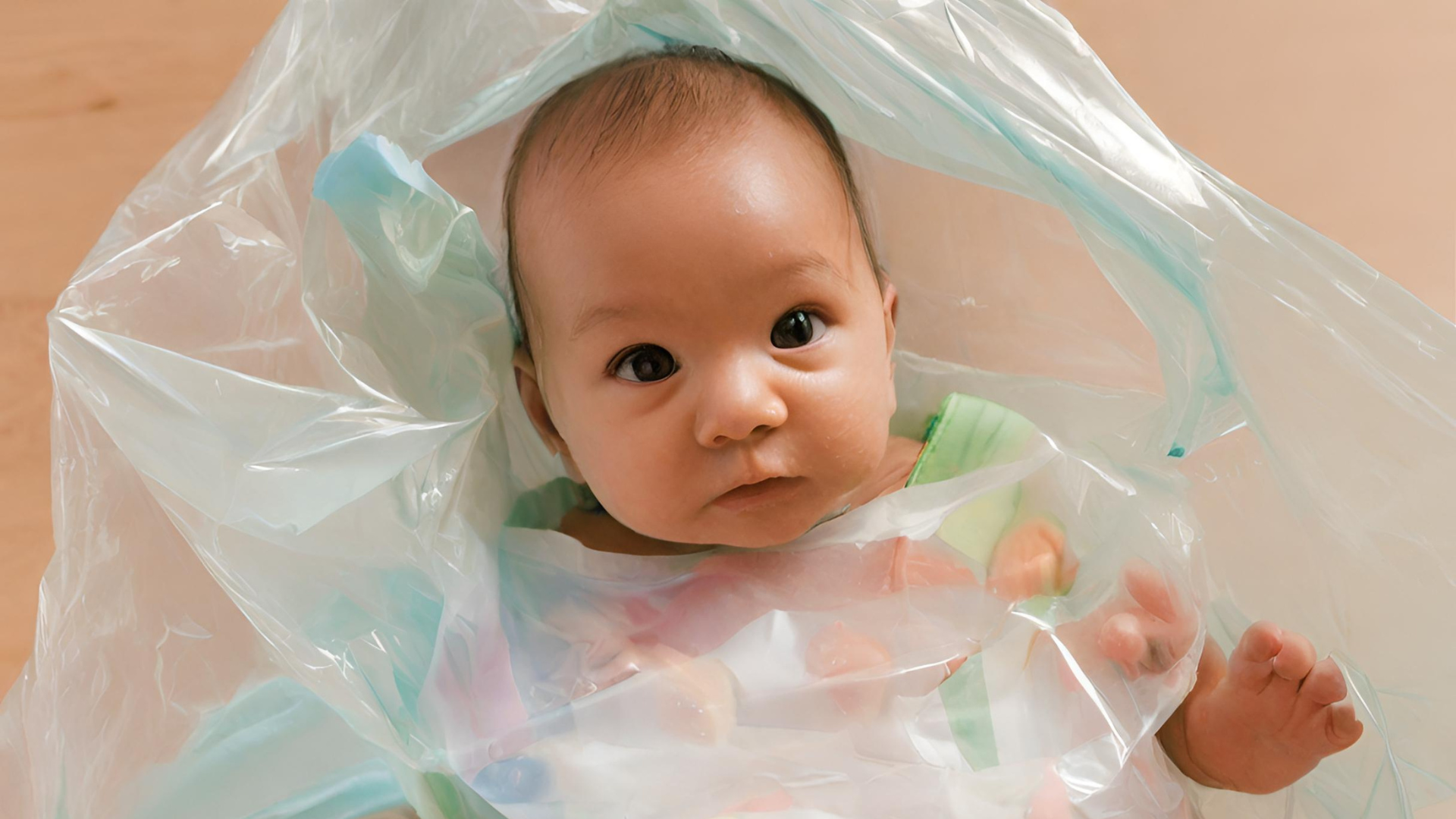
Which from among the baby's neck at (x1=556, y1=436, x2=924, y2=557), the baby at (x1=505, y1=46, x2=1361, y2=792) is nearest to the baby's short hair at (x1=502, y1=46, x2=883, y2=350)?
the baby at (x1=505, y1=46, x2=1361, y2=792)

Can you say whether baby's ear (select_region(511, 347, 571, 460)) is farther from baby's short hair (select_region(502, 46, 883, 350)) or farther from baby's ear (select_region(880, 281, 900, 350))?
baby's ear (select_region(880, 281, 900, 350))

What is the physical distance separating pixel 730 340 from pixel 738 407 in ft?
0.11

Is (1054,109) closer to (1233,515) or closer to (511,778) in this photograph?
(1233,515)

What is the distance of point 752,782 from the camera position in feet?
1.55

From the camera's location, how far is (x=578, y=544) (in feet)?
1.92

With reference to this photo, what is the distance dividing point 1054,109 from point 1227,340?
12cm

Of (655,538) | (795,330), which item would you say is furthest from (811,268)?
(655,538)

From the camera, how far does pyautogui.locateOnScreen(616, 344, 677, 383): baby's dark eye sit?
537 mm

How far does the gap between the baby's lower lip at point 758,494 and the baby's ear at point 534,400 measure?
11 centimetres

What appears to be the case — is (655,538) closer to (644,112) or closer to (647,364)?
(647,364)

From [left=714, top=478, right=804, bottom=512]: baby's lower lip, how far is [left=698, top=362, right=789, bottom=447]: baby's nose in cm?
3

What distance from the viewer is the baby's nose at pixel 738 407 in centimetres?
50

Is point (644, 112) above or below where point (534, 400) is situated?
above

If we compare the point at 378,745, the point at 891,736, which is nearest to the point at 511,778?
the point at 378,745
